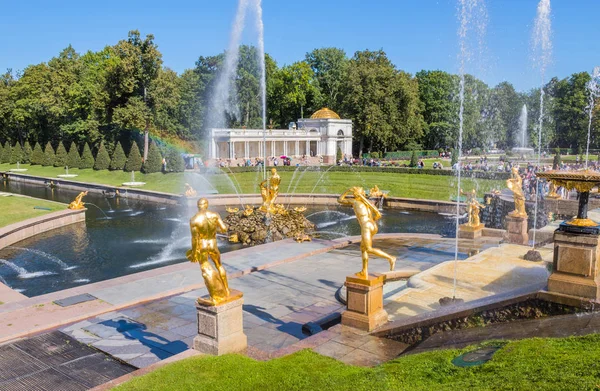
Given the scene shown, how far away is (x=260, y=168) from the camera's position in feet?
159

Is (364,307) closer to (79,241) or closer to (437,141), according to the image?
(79,241)

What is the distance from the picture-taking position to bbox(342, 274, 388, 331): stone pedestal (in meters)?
9.59

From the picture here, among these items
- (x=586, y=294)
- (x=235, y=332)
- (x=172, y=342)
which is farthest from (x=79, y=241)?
(x=586, y=294)

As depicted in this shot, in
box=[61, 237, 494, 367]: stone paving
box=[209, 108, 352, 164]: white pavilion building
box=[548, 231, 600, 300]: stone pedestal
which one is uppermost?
box=[209, 108, 352, 164]: white pavilion building

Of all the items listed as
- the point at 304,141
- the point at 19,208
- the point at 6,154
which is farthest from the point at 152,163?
the point at 6,154

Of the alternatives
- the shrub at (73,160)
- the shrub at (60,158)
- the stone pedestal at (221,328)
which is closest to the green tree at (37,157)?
the shrub at (60,158)

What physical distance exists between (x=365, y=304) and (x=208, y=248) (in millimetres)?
3368

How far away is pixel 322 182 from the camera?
4219cm

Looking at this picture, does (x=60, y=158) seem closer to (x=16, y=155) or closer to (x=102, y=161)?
(x=102, y=161)

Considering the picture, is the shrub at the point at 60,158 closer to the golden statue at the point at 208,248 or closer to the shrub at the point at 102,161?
the shrub at the point at 102,161

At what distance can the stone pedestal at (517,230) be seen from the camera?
18594 millimetres

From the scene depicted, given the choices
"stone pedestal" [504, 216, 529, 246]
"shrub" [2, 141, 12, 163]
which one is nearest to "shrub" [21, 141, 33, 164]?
Answer: "shrub" [2, 141, 12, 163]

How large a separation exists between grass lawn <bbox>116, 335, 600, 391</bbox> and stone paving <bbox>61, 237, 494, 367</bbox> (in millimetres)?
918

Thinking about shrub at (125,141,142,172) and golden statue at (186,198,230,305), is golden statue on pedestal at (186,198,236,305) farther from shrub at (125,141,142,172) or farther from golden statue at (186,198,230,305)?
shrub at (125,141,142,172)
